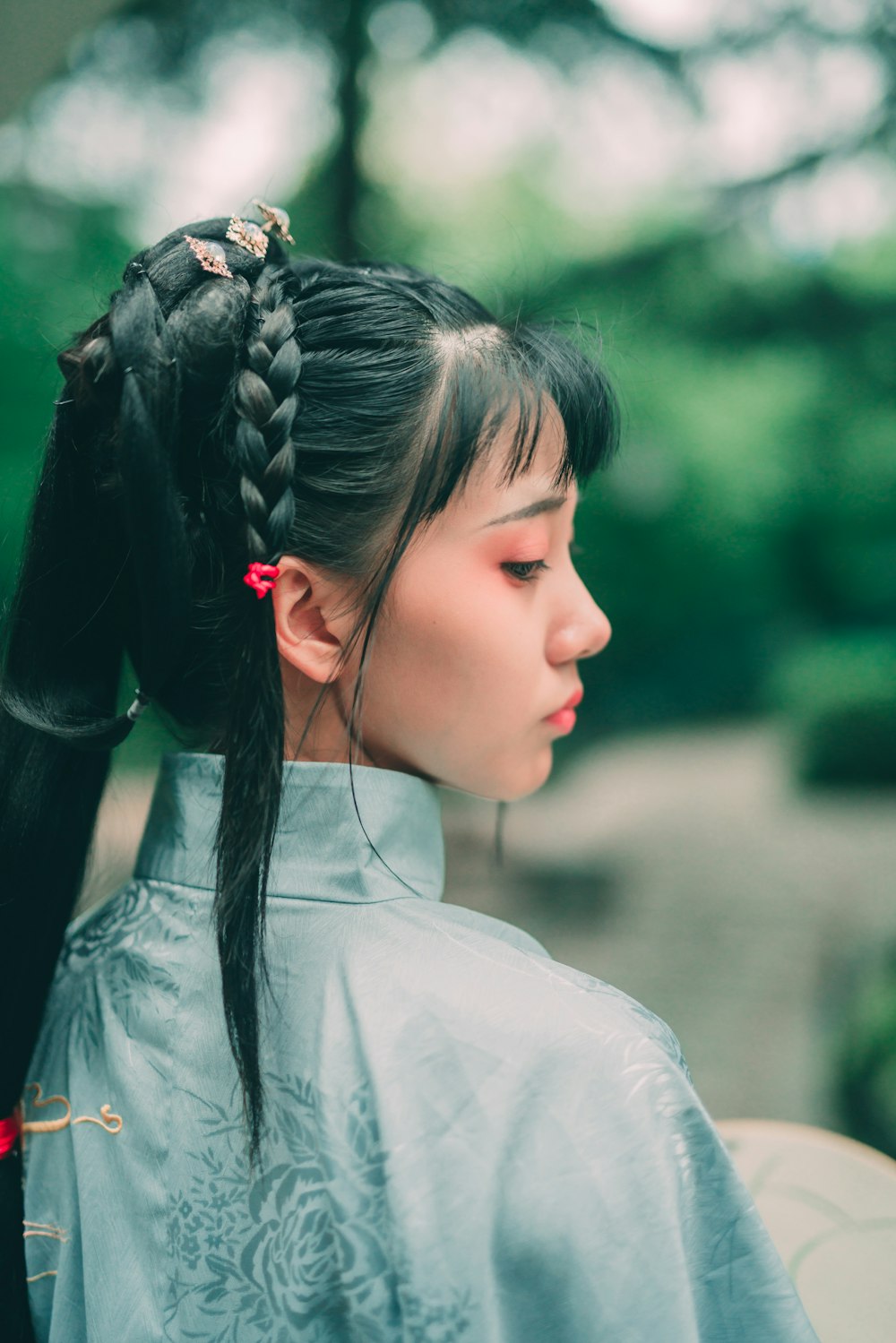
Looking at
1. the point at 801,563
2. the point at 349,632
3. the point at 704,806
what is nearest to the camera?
the point at 349,632

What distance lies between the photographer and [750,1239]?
2.35 feet

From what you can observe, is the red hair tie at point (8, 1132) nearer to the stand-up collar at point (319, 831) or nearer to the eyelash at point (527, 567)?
the stand-up collar at point (319, 831)

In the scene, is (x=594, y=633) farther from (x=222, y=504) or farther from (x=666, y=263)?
(x=666, y=263)

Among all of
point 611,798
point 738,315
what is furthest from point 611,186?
point 611,798

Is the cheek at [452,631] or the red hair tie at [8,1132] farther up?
the cheek at [452,631]

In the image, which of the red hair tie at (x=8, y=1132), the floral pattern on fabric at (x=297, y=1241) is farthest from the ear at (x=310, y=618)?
the red hair tie at (x=8, y=1132)

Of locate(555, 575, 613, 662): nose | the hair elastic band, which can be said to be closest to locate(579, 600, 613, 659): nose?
locate(555, 575, 613, 662): nose

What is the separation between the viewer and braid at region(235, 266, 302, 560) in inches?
29.8

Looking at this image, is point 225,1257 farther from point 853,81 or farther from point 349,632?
point 853,81

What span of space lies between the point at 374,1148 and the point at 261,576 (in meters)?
0.41

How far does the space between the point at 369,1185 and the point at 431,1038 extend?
103mm

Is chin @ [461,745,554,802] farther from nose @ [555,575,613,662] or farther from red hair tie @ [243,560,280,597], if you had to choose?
red hair tie @ [243,560,280,597]

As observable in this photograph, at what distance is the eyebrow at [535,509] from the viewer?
844 millimetres

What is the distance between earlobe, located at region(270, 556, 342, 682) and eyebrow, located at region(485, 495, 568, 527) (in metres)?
0.15
